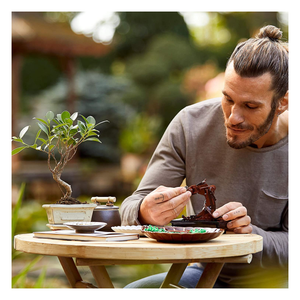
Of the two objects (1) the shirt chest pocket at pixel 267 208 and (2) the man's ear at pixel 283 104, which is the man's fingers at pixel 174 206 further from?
(2) the man's ear at pixel 283 104

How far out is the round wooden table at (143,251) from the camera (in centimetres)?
120

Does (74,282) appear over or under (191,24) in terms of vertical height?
Result: under

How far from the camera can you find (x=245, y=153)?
1995 millimetres

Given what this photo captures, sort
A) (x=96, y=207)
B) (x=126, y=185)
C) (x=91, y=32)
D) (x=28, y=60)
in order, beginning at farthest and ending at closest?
1. (x=28, y=60)
2. (x=91, y=32)
3. (x=126, y=185)
4. (x=96, y=207)

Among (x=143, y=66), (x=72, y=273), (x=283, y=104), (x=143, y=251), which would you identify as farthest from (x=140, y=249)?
(x=143, y=66)

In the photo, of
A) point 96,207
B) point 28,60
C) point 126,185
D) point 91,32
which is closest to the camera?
point 96,207

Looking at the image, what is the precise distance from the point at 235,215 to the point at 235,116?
45 cm

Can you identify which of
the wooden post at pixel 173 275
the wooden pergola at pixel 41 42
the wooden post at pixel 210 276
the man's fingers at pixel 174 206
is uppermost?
the wooden pergola at pixel 41 42

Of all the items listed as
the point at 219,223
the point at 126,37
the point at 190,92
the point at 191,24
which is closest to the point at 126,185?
the point at 190,92

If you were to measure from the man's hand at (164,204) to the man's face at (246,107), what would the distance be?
44cm

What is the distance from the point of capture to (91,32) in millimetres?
11016

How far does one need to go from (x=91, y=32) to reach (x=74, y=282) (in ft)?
33.2

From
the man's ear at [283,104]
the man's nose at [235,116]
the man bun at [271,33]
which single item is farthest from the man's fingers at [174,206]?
the man bun at [271,33]
